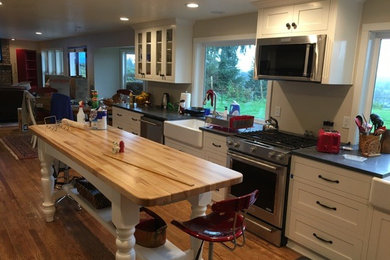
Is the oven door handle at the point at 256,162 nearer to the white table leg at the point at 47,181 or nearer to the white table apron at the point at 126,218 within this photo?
the white table apron at the point at 126,218

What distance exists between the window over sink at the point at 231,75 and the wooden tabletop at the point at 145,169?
6.32 ft

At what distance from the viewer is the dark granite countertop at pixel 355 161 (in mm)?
2213

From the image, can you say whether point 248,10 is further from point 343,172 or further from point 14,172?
point 14,172

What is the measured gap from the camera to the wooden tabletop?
1.60m

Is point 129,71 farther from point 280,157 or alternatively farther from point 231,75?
point 280,157

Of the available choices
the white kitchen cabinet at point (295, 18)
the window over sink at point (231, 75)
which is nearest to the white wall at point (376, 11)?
the white kitchen cabinet at point (295, 18)

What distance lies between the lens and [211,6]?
3703 mm

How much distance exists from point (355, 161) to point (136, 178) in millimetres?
1684

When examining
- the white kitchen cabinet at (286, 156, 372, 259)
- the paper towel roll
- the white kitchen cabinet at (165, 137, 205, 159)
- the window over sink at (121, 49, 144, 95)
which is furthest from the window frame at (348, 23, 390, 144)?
the window over sink at (121, 49, 144, 95)

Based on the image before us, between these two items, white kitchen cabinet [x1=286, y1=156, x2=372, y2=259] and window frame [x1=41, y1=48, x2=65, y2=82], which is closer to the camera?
→ white kitchen cabinet [x1=286, y1=156, x2=372, y2=259]

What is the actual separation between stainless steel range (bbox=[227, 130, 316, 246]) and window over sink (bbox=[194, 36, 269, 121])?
0.84 m

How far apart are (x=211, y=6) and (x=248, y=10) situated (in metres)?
0.47

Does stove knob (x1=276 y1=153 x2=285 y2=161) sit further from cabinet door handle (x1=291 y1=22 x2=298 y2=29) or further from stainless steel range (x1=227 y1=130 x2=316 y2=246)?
cabinet door handle (x1=291 y1=22 x2=298 y2=29)

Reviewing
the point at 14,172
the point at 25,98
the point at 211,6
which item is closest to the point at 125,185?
the point at 211,6
